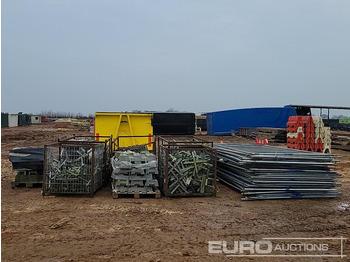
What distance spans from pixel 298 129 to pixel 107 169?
1074 cm

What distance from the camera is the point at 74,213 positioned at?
673 cm

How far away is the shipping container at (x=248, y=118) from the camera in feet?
103

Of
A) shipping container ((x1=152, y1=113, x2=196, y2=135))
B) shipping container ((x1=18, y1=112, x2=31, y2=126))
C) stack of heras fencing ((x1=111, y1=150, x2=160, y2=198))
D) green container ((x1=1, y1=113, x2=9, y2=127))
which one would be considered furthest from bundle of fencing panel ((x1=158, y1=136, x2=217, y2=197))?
shipping container ((x1=18, y1=112, x2=31, y2=126))

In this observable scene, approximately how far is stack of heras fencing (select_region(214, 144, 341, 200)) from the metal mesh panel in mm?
3799

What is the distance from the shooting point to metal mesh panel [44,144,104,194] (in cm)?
811

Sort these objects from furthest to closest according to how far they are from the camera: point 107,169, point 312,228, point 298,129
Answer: point 298,129 → point 107,169 → point 312,228

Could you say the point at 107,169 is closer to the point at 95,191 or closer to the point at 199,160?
the point at 95,191

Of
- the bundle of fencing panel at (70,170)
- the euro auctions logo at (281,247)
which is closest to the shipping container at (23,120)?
the bundle of fencing panel at (70,170)

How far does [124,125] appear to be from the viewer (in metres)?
12.5

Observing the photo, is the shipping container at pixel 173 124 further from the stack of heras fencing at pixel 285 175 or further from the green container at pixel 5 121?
the green container at pixel 5 121

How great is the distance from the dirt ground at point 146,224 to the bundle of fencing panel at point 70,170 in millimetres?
252

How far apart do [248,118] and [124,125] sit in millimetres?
21013

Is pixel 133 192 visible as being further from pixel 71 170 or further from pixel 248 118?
pixel 248 118

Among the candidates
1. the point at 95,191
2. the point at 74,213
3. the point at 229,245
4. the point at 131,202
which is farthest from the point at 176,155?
the point at 229,245
